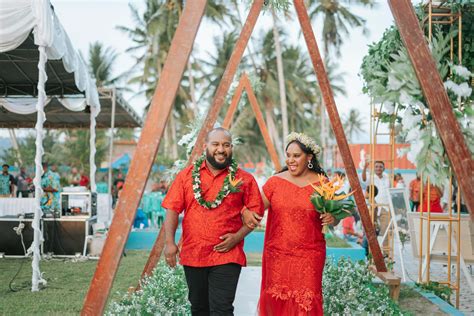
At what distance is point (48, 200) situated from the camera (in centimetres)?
1215

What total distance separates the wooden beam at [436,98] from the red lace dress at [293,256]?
124cm

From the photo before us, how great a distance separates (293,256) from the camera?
15.4 ft

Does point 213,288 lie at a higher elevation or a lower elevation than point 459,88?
lower

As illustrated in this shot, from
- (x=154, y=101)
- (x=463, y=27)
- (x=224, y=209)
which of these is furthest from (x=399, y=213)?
(x=154, y=101)

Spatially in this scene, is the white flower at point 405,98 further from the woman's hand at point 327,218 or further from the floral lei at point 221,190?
the floral lei at point 221,190

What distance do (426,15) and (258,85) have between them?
7.86 meters

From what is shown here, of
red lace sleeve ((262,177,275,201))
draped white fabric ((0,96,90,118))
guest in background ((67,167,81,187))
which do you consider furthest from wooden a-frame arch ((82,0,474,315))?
guest in background ((67,167,81,187))

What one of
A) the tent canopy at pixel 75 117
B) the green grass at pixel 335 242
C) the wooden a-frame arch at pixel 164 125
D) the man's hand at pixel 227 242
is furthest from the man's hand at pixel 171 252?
the tent canopy at pixel 75 117

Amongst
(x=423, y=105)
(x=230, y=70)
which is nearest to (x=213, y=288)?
(x=423, y=105)

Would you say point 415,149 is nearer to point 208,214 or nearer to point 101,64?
point 208,214

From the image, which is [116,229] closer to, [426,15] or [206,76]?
[426,15]

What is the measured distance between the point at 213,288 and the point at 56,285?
480 centimetres

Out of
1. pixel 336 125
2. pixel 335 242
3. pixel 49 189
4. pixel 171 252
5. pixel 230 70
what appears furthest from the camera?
pixel 335 242

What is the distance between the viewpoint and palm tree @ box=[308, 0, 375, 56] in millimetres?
35906
